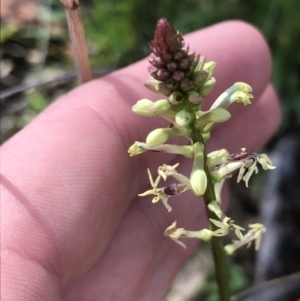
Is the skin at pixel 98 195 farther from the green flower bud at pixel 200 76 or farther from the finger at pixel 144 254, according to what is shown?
the green flower bud at pixel 200 76

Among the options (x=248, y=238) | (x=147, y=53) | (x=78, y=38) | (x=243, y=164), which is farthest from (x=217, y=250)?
(x=147, y=53)

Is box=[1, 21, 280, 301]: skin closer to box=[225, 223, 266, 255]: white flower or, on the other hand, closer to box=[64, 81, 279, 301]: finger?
box=[64, 81, 279, 301]: finger

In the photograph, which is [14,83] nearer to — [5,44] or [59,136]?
[5,44]

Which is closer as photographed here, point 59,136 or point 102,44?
point 59,136

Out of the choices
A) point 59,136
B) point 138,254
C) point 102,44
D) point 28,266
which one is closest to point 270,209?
point 138,254

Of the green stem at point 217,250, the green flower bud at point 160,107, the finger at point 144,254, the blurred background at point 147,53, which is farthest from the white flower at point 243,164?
the blurred background at point 147,53

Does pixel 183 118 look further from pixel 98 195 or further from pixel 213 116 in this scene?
pixel 98 195

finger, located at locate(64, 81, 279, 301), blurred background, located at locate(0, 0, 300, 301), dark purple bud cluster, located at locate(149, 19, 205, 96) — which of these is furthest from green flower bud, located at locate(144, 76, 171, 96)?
blurred background, located at locate(0, 0, 300, 301)

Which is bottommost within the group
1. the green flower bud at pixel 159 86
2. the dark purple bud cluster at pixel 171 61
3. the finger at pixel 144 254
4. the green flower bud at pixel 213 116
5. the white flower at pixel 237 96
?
the finger at pixel 144 254
